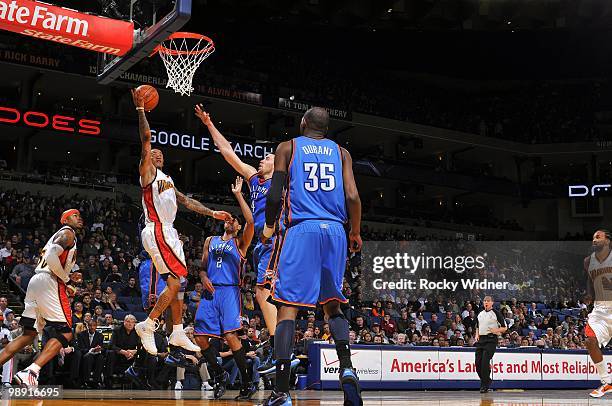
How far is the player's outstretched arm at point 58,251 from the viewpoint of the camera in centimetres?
796

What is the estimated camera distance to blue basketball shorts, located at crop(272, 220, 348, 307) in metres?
4.94

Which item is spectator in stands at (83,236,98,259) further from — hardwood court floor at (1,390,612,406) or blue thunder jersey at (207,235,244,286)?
blue thunder jersey at (207,235,244,286)

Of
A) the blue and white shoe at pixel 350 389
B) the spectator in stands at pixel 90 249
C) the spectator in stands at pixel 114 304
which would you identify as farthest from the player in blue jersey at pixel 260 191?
the spectator in stands at pixel 90 249

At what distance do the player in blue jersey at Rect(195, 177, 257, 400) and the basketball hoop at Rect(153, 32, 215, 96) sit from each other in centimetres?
430

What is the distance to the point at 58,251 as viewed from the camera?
26.1 ft

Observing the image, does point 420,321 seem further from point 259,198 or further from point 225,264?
point 259,198

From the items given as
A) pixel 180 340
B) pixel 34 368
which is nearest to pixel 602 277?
pixel 180 340

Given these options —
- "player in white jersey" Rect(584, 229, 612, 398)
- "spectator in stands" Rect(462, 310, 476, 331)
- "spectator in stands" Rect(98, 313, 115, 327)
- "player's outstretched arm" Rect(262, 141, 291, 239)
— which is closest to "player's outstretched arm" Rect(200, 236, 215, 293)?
"player's outstretched arm" Rect(262, 141, 291, 239)

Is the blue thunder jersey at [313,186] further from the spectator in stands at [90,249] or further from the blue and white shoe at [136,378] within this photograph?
the spectator in stands at [90,249]

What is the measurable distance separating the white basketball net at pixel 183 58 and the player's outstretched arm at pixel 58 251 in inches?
200

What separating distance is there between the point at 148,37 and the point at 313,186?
544 centimetres

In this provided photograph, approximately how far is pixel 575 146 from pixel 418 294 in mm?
16568

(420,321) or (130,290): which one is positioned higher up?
(130,290)

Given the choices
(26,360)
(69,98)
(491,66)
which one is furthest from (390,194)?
(26,360)
